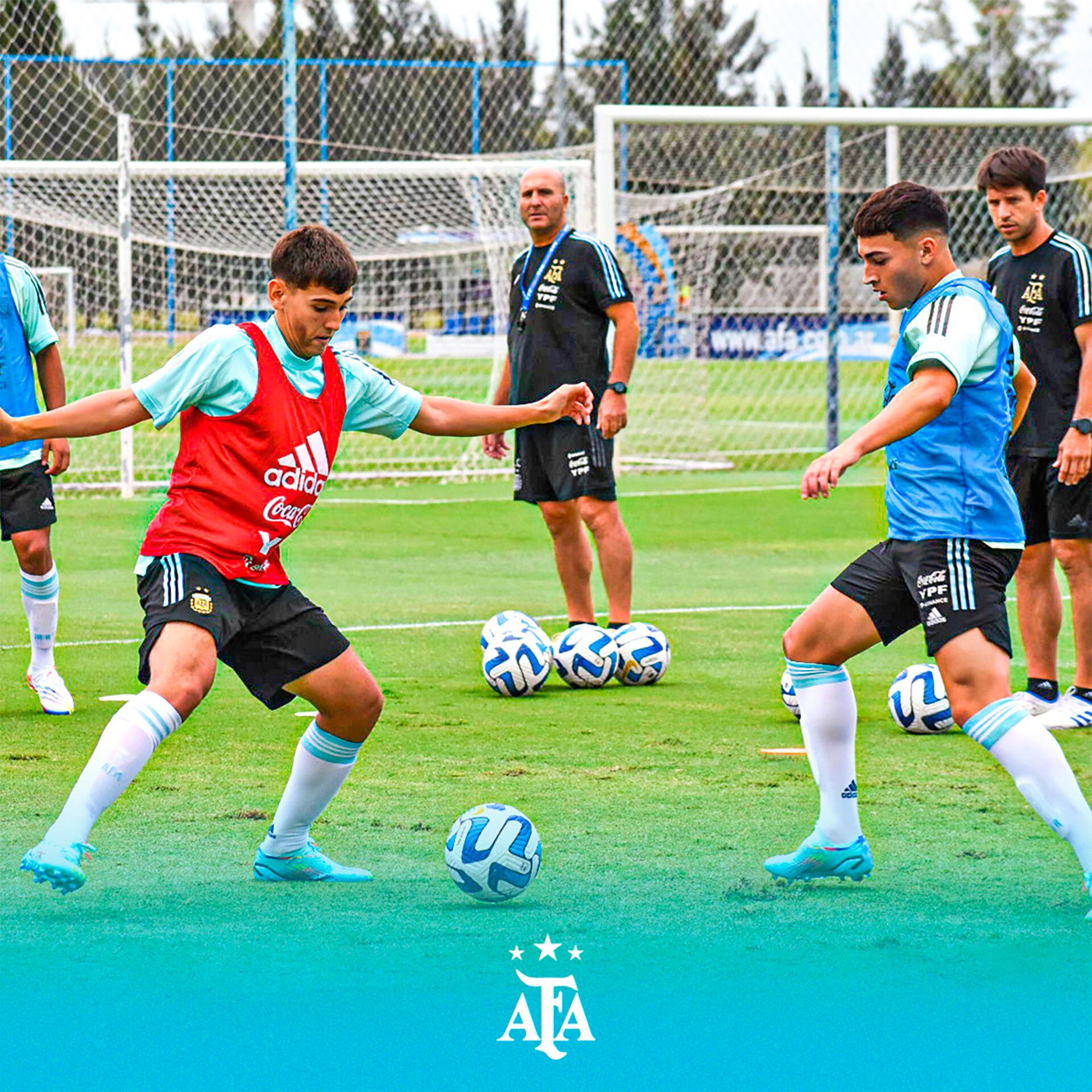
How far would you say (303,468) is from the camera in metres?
4.77

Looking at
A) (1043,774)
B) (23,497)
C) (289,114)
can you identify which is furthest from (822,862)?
(289,114)

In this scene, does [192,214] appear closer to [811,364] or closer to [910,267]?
[811,364]

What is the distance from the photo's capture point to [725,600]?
10.7 metres

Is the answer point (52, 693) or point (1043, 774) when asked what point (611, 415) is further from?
point (1043, 774)

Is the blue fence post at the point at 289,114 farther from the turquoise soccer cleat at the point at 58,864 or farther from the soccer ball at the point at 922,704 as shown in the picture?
the turquoise soccer cleat at the point at 58,864

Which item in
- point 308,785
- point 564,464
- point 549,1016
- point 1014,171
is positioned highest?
point 1014,171

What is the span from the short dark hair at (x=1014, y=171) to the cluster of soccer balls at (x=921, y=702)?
175 centimetres

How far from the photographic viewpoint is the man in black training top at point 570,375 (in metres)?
8.63

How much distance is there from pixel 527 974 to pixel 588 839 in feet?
4.26

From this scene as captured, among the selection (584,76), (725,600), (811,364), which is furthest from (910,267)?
(584,76)

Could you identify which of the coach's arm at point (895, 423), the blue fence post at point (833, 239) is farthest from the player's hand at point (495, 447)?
the blue fence post at point (833, 239)

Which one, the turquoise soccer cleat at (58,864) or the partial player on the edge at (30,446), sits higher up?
the partial player on the edge at (30,446)

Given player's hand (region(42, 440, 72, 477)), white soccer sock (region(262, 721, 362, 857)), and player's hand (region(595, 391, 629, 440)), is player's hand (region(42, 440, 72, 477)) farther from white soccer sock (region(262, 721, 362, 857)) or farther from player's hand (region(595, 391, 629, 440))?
white soccer sock (region(262, 721, 362, 857))

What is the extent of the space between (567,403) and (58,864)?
177cm
